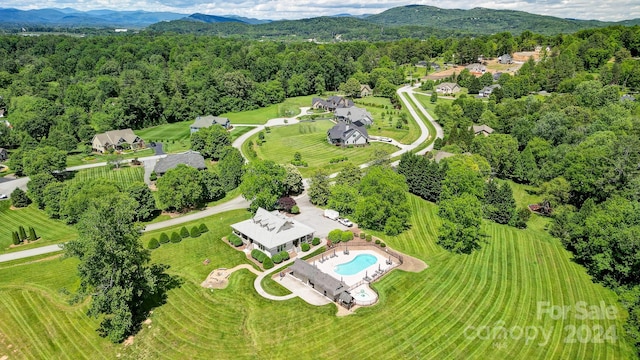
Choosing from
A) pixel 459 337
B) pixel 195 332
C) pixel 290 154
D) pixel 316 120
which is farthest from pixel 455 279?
pixel 316 120

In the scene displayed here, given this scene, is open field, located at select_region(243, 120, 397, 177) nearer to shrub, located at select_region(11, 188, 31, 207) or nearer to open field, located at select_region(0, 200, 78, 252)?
open field, located at select_region(0, 200, 78, 252)

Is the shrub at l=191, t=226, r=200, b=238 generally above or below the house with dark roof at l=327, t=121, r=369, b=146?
below

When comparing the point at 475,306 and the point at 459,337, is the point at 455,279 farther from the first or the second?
the point at 459,337

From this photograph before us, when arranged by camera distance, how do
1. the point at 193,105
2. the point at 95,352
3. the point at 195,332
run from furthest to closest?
the point at 193,105 < the point at 195,332 < the point at 95,352

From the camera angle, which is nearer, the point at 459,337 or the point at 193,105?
the point at 459,337

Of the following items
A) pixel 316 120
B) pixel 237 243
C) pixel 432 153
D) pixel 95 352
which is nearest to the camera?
pixel 95 352

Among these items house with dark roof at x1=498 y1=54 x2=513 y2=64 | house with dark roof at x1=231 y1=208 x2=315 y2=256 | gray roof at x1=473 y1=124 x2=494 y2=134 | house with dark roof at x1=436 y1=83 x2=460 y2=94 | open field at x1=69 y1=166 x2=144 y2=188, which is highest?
house with dark roof at x1=498 y1=54 x2=513 y2=64

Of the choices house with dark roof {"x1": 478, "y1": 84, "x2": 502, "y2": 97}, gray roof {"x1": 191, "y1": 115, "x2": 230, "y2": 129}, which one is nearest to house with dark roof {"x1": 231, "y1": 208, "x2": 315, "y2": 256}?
gray roof {"x1": 191, "y1": 115, "x2": 230, "y2": 129}

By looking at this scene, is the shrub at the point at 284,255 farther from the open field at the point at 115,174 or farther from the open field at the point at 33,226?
the open field at the point at 115,174
